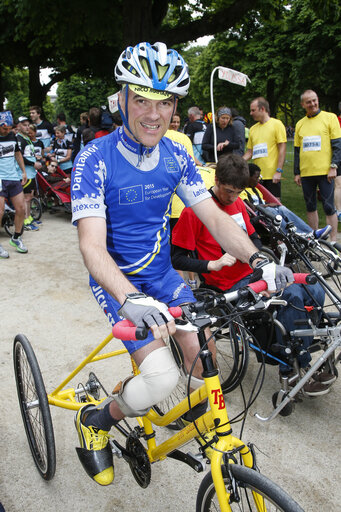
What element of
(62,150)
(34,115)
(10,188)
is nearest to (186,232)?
(10,188)

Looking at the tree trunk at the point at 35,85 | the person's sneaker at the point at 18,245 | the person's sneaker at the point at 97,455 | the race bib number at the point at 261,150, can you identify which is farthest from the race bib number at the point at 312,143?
the tree trunk at the point at 35,85

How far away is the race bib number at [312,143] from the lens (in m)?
6.84

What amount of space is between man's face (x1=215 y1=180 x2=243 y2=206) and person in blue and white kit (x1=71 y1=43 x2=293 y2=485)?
34.8 inches

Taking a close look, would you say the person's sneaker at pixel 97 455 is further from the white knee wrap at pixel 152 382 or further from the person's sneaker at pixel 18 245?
the person's sneaker at pixel 18 245

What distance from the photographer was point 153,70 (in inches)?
87.1

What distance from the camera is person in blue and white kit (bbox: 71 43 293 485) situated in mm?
2088

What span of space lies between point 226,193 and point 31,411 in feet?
6.62

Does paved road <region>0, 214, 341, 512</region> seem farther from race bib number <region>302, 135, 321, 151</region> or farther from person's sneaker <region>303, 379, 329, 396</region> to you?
race bib number <region>302, 135, 321, 151</region>

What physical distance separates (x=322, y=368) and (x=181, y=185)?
5.47ft

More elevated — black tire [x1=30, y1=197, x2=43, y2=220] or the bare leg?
the bare leg

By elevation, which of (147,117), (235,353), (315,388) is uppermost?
(147,117)

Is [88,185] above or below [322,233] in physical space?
above

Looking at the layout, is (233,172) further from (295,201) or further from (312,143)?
(295,201)

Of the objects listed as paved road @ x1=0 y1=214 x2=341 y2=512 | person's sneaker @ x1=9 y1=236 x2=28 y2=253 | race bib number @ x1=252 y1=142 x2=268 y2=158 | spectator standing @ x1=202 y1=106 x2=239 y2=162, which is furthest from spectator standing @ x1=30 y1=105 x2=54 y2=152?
paved road @ x1=0 y1=214 x2=341 y2=512
